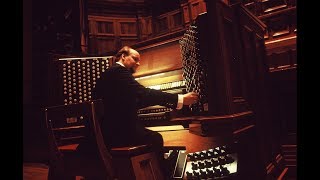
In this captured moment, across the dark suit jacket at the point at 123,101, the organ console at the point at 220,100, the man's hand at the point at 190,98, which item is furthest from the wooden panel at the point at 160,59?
the man's hand at the point at 190,98

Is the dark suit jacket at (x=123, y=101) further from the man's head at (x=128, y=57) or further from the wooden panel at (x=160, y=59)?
the wooden panel at (x=160, y=59)

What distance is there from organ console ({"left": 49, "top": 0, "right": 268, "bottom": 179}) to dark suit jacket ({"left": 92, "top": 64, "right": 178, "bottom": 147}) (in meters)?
0.28

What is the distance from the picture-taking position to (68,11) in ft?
21.1

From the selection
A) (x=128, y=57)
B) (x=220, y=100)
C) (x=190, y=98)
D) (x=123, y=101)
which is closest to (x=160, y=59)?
(x=128, y=57)

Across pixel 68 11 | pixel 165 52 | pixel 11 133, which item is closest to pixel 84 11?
pixel 68 11

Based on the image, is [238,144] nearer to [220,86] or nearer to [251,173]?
[251,173]

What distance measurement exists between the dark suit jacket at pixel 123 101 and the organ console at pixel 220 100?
283 millimetres

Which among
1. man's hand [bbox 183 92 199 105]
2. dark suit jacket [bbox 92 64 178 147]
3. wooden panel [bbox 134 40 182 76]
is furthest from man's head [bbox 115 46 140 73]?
man's hand [bbox 183 92 199 105]

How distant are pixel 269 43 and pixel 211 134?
10.2 ft

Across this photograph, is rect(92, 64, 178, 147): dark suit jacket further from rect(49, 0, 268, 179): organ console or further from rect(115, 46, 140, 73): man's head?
rect(115, 46, 140, 73): man's head

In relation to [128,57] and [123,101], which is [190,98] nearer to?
[123,101]

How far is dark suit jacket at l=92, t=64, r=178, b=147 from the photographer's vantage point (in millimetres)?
2156

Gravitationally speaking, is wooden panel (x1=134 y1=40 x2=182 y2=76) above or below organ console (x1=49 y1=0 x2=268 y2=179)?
above

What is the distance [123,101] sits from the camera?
87.8 inches
